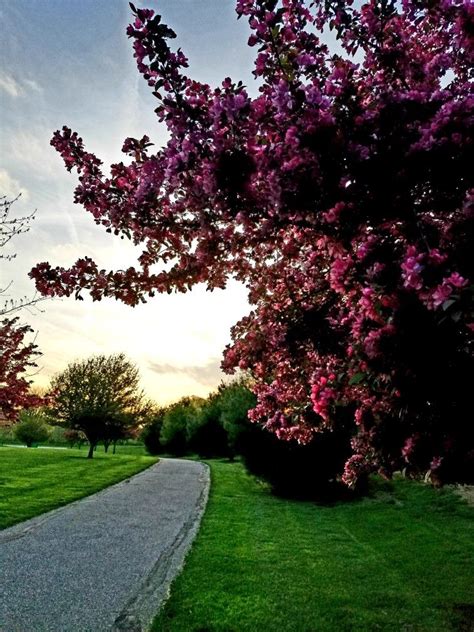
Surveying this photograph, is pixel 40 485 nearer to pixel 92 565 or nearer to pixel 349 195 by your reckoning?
pixel 92 565

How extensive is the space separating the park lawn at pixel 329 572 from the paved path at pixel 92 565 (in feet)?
1.55

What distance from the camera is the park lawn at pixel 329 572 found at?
616 centimetres

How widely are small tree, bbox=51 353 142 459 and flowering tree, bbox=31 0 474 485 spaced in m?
36.8

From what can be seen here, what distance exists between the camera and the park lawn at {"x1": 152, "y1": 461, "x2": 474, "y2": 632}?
20.2 feet

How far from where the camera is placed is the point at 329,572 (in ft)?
27.9

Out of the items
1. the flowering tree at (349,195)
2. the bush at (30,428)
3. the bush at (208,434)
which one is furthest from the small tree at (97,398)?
the flowering tree at (349,195)

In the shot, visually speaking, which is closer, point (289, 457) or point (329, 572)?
point (329, 572)

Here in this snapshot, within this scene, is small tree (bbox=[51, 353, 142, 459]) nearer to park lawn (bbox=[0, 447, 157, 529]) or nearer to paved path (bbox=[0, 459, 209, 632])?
park lawn (bbox=[0, 447, 157, 529])

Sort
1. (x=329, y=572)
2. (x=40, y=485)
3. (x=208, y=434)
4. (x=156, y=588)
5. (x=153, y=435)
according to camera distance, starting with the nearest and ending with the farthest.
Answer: (x=156, y=588)
(x=329, y=572)
(x=40, y=485)
(x=208, y=434)
(x=153, y=435)

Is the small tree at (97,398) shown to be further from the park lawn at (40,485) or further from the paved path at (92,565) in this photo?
the paved path at (92,565)

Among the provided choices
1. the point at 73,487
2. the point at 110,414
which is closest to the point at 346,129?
the point at 73,487

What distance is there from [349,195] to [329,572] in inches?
287

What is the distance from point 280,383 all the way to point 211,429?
144 ft

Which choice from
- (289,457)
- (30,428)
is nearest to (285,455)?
(289,457)
